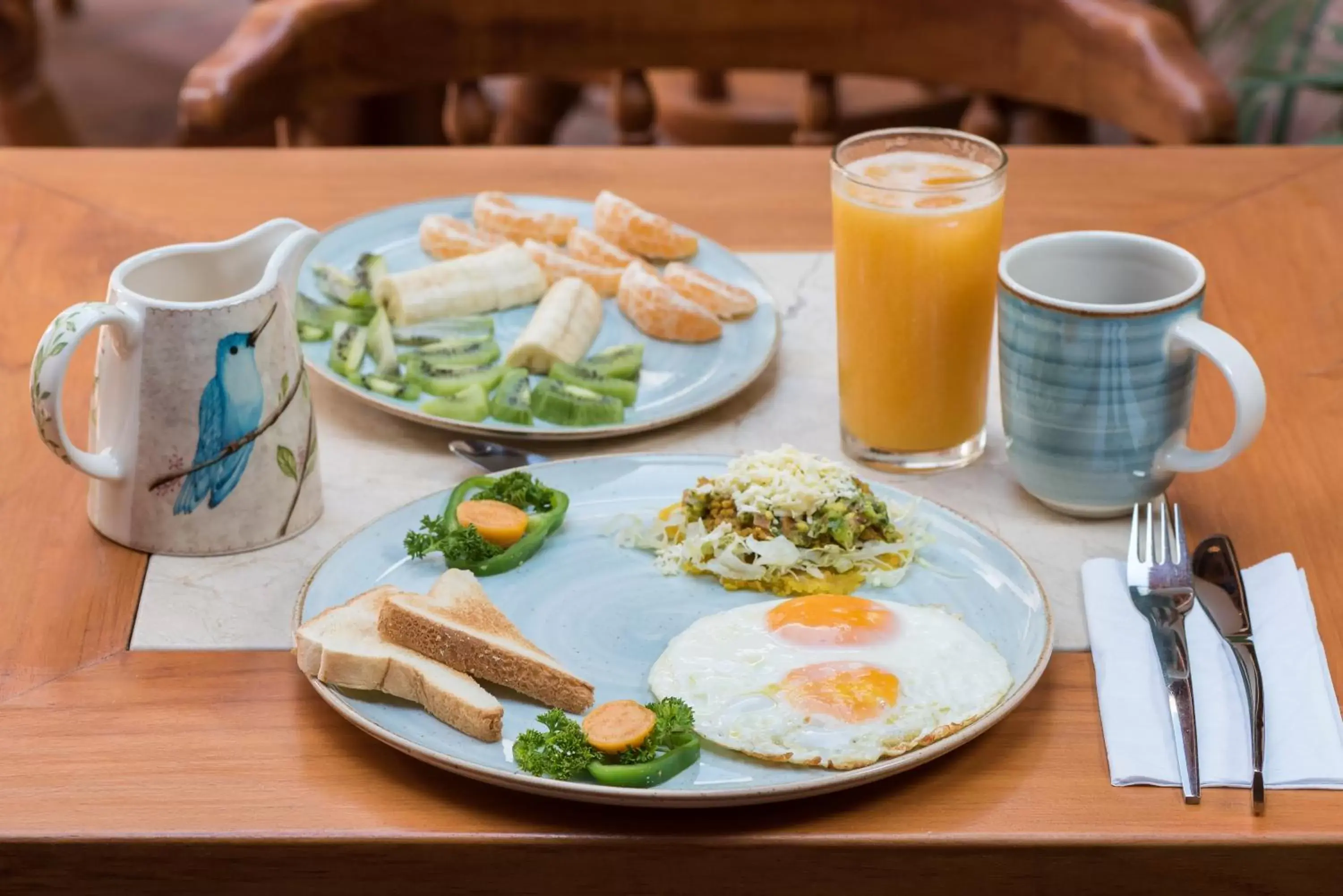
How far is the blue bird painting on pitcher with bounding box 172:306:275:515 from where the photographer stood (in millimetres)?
1276

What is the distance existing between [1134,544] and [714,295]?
0.63m

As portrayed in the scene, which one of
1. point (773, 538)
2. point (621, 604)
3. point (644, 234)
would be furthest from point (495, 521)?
point (644, 234)

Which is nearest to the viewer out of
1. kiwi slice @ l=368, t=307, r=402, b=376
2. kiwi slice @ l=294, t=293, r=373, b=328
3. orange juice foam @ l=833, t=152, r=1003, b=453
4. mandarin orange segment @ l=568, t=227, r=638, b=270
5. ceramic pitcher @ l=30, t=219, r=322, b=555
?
ceramic pitcher @ l=30, t=219, r=322, b=555

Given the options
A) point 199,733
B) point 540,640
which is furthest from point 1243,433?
point 199,733

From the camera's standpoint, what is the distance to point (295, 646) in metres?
1.15

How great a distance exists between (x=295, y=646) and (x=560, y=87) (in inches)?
128

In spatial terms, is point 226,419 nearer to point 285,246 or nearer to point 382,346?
point 285,246

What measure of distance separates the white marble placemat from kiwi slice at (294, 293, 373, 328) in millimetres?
94

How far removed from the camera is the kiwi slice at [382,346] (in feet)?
5.34

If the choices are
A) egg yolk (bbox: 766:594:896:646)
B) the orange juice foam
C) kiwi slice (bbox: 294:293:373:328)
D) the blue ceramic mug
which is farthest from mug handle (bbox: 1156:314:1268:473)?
kiwi slice (bbox: 294:293:373:328)

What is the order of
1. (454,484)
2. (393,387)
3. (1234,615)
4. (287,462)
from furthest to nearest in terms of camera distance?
1. (393,387)
2. (454,484)
3. (287,462)
4. (1234,615)

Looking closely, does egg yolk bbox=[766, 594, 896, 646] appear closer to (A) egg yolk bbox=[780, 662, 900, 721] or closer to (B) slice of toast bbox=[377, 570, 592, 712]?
(A) egg yolk bbox=[780, 662, 900, 721]

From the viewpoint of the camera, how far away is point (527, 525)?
1326 mm

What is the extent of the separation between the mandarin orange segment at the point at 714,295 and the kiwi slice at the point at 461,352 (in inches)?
9.2
